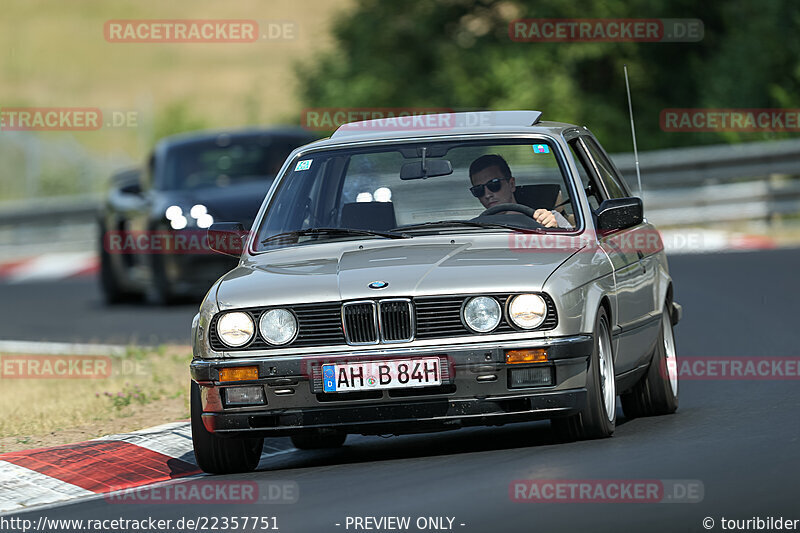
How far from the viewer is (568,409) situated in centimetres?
769

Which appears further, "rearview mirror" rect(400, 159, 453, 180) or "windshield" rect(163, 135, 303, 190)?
"windshield" rect(163, 135, 303, 190)

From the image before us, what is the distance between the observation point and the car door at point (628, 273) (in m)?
8.59

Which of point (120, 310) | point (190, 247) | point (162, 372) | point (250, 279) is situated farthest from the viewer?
point (120, 310)

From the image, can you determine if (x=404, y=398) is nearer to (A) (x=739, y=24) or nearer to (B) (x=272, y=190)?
(B) (x=272, y=190)

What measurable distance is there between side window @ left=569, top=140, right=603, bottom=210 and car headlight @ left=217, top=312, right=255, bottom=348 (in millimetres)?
2261

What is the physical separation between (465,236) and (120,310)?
38.7 feet

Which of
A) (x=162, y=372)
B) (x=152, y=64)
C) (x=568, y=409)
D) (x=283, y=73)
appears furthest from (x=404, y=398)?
(x=152, y=64)

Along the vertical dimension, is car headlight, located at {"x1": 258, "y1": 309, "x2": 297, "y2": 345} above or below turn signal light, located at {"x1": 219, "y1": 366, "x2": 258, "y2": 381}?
above

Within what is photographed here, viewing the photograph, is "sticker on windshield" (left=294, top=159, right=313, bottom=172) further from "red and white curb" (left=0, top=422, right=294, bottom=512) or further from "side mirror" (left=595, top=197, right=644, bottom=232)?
"side mirror" (left=595, top=197, right=644, bottom=232)

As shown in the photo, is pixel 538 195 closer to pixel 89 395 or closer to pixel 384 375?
pixel 384 375

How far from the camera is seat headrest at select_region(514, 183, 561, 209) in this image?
8.88 metres

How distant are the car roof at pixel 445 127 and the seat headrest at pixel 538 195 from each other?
0.95 feet

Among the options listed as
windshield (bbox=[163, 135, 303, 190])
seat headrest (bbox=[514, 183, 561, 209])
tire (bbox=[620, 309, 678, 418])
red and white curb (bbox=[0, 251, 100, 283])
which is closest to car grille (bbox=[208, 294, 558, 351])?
seat headrest (bbox=[514, 183, 561, 209])

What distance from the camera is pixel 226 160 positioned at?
18.8 metres
